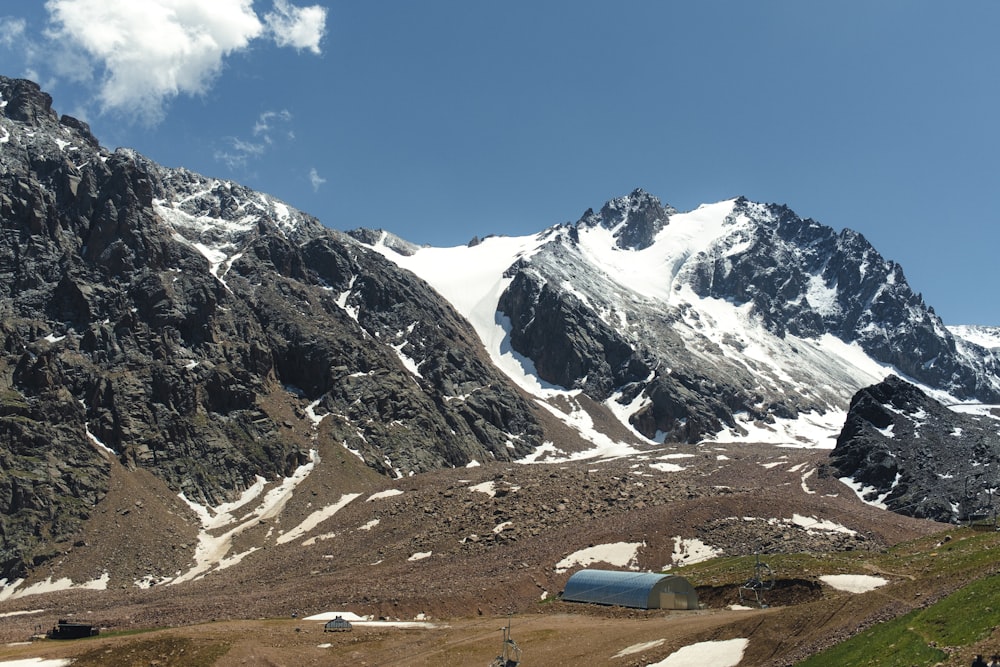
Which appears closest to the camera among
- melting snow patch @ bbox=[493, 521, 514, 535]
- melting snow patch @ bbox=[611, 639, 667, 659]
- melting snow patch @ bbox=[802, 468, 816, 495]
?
melting snow patch @ bbox=[611, 639, 667, 659]

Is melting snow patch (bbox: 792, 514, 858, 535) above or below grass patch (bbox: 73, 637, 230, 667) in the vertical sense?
below

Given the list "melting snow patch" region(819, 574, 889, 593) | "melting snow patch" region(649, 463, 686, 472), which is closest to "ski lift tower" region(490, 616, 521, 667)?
"melting snow patch" region(819, 574, 889, 593)

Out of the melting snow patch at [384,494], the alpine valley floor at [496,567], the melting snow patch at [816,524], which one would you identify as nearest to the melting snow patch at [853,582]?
the alpine valley floor at [496,567]

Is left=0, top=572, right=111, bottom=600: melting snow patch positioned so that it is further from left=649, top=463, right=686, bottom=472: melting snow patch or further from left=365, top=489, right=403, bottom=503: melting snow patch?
left=649, top=463, right=686, bottom=472: melting snow patch

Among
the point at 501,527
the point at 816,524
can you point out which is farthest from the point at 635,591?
the point at 501,527

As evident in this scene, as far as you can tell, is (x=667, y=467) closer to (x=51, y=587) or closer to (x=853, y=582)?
(x=853, y=582)

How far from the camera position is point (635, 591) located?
223ft

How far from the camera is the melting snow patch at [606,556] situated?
89.6 m

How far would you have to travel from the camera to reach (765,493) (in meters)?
113

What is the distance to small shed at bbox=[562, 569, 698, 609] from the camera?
66.2 meters

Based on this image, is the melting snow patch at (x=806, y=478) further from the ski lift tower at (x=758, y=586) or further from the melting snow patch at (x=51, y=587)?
the melting snow patch at (x=51, y=587)

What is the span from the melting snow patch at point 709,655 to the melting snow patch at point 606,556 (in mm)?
42109

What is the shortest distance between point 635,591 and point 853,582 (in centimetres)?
1732

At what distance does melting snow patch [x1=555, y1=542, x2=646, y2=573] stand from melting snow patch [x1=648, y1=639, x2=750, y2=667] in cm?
4211
